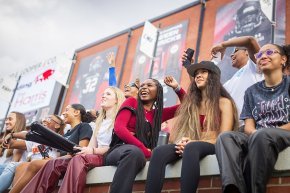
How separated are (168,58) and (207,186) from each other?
692 cm

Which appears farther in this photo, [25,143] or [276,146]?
[25,143]

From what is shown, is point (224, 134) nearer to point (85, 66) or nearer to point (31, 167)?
point (31, 167)

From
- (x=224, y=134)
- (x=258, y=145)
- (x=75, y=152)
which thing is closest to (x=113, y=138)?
(x=75, y=152)

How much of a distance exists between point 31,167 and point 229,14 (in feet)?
20.8

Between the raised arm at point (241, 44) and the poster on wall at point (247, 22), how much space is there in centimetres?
336

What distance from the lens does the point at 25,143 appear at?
4.82 metres

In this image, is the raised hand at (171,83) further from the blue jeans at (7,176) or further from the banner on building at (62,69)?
the banner on building at (62,69)

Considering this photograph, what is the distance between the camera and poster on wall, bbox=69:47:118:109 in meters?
10.9

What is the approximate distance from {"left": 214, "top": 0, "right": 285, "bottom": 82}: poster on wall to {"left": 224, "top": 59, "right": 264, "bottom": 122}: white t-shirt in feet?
11.0

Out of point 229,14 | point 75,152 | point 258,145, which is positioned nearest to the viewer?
point 258,145

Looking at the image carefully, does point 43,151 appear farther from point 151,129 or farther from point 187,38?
point 187,38

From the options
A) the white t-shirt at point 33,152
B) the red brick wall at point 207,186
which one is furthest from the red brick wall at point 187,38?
the red brick wall at point 207,186

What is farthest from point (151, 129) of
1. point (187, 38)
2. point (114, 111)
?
point (187, 38)

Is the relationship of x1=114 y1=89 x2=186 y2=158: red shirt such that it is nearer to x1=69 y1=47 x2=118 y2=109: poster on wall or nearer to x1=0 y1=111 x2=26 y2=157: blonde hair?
x1=0 y1=111 x2=26 y2=157: blonde hair
